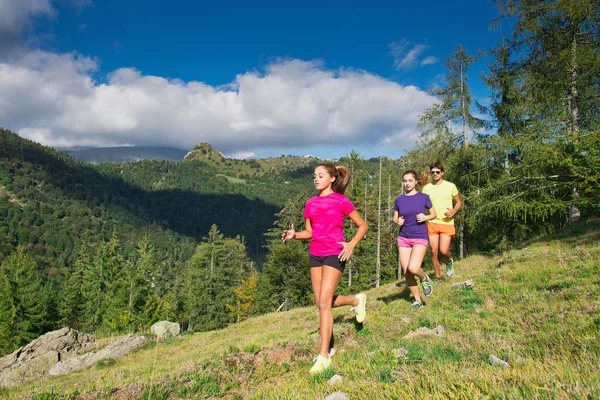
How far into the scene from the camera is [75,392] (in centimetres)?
391

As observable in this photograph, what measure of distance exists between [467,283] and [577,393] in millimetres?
6031

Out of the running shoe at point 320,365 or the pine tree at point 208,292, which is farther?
the pine tree at point 208,292

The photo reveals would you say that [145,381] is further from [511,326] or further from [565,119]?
[565,119]

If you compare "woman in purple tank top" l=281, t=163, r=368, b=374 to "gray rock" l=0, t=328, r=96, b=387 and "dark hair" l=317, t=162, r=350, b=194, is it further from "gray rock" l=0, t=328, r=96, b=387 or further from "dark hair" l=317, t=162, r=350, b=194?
"gray rock" l=0, t=328, r=96, b=387

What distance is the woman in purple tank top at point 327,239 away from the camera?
4.41 metres

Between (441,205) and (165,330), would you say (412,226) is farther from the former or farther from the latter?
(165,330)

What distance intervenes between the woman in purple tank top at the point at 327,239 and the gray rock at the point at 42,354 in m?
14.4

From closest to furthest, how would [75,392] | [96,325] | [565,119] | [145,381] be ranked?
[75,392] < [145,381] < [565,119] < [96,325]

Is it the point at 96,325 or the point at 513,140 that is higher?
the point at 513,140

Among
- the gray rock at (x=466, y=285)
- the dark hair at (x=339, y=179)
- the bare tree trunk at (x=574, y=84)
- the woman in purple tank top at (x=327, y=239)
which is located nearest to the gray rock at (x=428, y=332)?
the woman in purple tank top at (x=327, y=239)

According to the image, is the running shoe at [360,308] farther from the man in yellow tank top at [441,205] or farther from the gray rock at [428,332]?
the man in yellow tank top at [441,205]

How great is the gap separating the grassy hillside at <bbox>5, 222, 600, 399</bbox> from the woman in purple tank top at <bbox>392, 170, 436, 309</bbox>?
31.9 inches

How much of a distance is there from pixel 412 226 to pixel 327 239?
10.5 ft

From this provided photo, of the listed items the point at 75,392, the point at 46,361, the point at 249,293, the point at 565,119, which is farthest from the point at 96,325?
the point at 565,119
